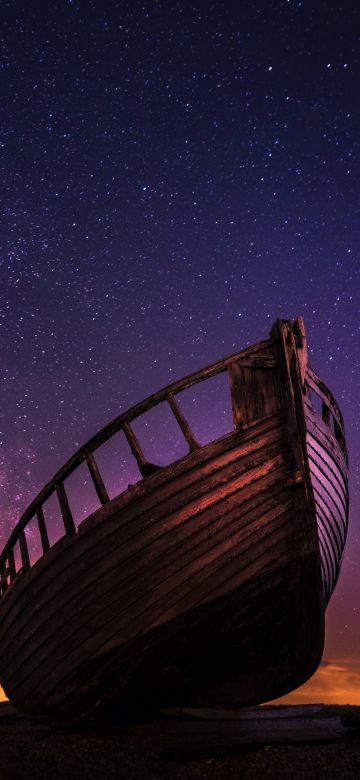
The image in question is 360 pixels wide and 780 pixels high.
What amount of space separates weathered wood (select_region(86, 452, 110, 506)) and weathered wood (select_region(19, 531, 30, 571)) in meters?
1.73

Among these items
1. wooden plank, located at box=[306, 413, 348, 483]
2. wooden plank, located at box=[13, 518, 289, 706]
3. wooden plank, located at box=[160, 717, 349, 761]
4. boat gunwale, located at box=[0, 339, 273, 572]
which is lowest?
wooden plank, located at box=[160, 717, 349, 761]

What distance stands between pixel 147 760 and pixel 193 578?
151 centimetres

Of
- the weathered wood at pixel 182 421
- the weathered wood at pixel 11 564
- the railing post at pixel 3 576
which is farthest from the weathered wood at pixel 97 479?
the railing post at pixel 3 576

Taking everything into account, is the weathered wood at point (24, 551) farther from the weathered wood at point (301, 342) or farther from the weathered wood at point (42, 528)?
the weathered wood at point (301, 342)

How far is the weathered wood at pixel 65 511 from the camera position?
17.0 ft

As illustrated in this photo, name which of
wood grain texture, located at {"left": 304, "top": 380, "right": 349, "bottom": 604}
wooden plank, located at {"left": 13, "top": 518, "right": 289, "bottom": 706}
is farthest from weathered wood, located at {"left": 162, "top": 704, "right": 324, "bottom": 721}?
wood grain texture, located at {"left": 304, "top": 380, "right": 349, "bottom": 604}

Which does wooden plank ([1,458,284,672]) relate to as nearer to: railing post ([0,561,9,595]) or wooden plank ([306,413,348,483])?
wooden plank ([306,413,348,483])

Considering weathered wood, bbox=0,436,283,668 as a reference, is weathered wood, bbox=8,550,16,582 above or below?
above

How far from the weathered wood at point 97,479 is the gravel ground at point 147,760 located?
7.34 ft

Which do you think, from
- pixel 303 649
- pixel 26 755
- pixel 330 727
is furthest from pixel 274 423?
pixel 26 755

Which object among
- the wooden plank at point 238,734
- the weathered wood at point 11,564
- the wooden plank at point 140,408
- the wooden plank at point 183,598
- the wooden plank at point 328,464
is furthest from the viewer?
the weathered wood at point 11,564

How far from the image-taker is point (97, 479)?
5215 millimetres

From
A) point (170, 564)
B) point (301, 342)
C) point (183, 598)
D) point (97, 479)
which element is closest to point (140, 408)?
point (97, 479)

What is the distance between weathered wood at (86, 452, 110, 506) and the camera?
512 cm
